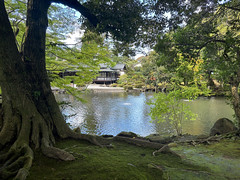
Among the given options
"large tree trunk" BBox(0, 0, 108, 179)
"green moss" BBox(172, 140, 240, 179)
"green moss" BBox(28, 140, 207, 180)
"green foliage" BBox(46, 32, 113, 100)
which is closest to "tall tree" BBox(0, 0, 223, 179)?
"large tree trunk" BBox(0, 0, 108, 179)

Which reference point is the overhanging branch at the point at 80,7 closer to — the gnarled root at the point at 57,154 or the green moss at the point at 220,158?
the gnarled root at the point at 57,154

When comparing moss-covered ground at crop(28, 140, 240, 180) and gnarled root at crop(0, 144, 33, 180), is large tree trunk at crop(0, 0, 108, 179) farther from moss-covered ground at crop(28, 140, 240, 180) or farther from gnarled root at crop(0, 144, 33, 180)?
moss-covered ground at crop(28, 140, 240, 180)

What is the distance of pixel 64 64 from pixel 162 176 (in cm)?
505

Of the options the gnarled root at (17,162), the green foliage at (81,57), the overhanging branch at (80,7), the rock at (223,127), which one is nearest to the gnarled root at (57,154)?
the gnarled root at (17,162)

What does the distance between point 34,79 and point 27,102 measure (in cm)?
56

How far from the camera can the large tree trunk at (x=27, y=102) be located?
2.66 meters

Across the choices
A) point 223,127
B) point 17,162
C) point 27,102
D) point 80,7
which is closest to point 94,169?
point 17,162

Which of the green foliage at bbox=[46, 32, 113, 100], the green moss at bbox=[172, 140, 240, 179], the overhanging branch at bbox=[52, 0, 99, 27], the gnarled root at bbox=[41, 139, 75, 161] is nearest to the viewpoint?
the gnarled root at bbox=[41, 139, 75, 161]

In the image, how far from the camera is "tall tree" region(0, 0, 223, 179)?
2.72 meters

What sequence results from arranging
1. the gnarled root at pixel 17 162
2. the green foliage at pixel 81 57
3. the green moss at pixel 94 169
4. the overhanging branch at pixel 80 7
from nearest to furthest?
1. the gnarled root at pixel 17 162
2. the green moss at pixel 94 169
3. the overhanging branch at pixel 80 7
4. the green foliage at pixel 81 57

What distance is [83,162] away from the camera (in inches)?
102

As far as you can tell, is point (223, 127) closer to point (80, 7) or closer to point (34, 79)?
point (80, 7)

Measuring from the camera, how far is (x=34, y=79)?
11.1 feet

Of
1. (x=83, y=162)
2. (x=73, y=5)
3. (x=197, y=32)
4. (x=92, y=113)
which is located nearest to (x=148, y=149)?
(x=83, y=162)
